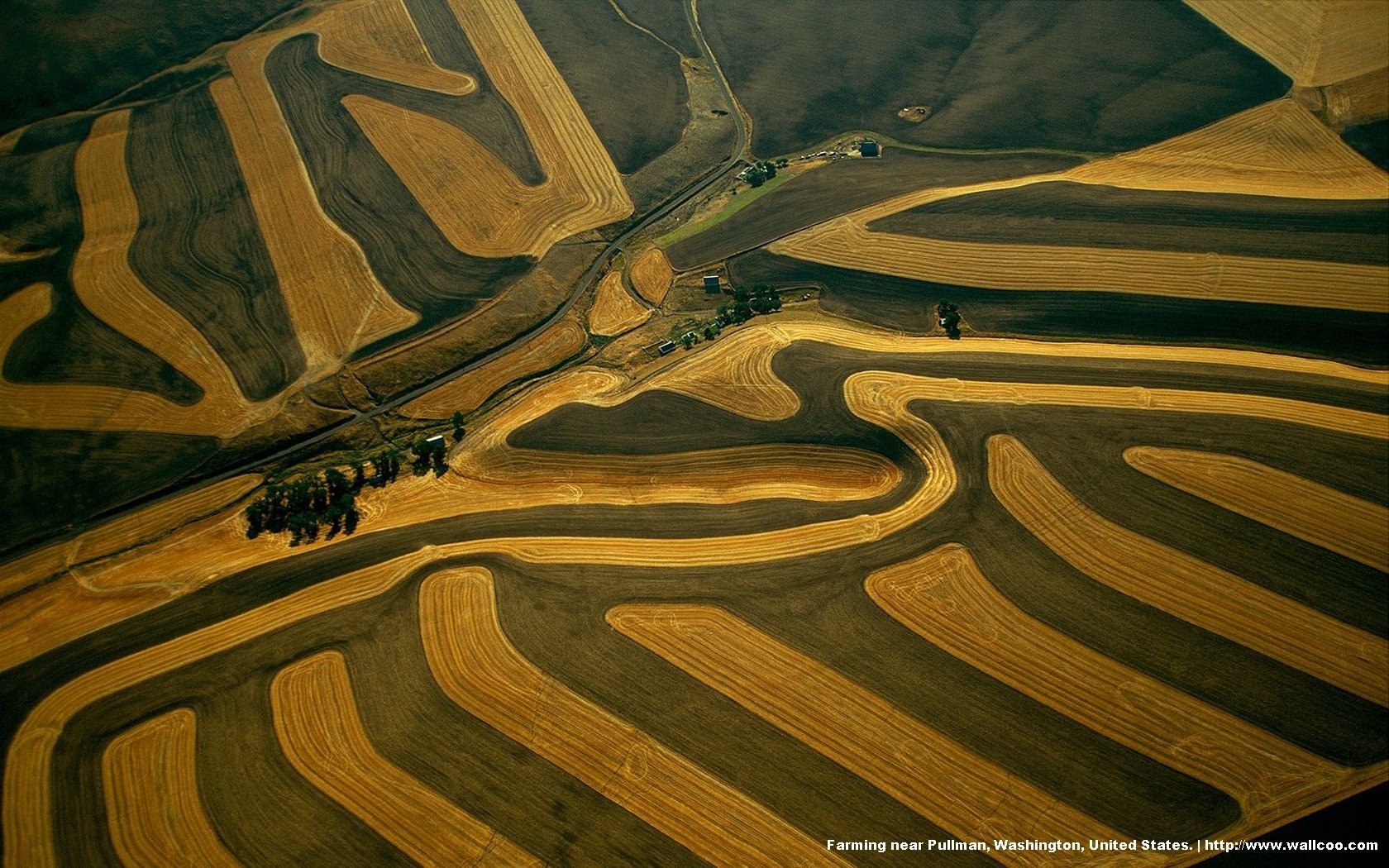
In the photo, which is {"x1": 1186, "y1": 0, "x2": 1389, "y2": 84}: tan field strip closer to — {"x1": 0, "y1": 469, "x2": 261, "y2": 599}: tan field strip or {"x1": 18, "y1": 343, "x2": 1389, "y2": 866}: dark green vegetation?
{"x1": 18, "y1": 343, "x2": 1389, "y2": 866}: dark green vegetation

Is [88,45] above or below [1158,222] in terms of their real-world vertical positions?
above

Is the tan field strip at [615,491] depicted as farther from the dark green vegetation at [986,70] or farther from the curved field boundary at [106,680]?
the dark green vegetation at [986,70]

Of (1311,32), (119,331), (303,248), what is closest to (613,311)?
(303,248)

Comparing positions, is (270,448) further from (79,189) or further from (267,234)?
(79,189)

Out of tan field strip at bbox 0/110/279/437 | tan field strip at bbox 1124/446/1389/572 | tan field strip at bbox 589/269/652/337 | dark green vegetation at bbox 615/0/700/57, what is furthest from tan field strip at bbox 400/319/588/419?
tan field strip at bbox 1124/446/1389/572

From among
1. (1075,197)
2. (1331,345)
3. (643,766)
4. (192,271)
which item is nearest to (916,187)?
(1075,197)

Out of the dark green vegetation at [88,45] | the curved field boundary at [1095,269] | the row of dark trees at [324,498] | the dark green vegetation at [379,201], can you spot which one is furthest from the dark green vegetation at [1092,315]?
the dark green vegetation at [88,45]

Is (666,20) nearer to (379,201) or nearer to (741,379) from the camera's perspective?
(379,201)
